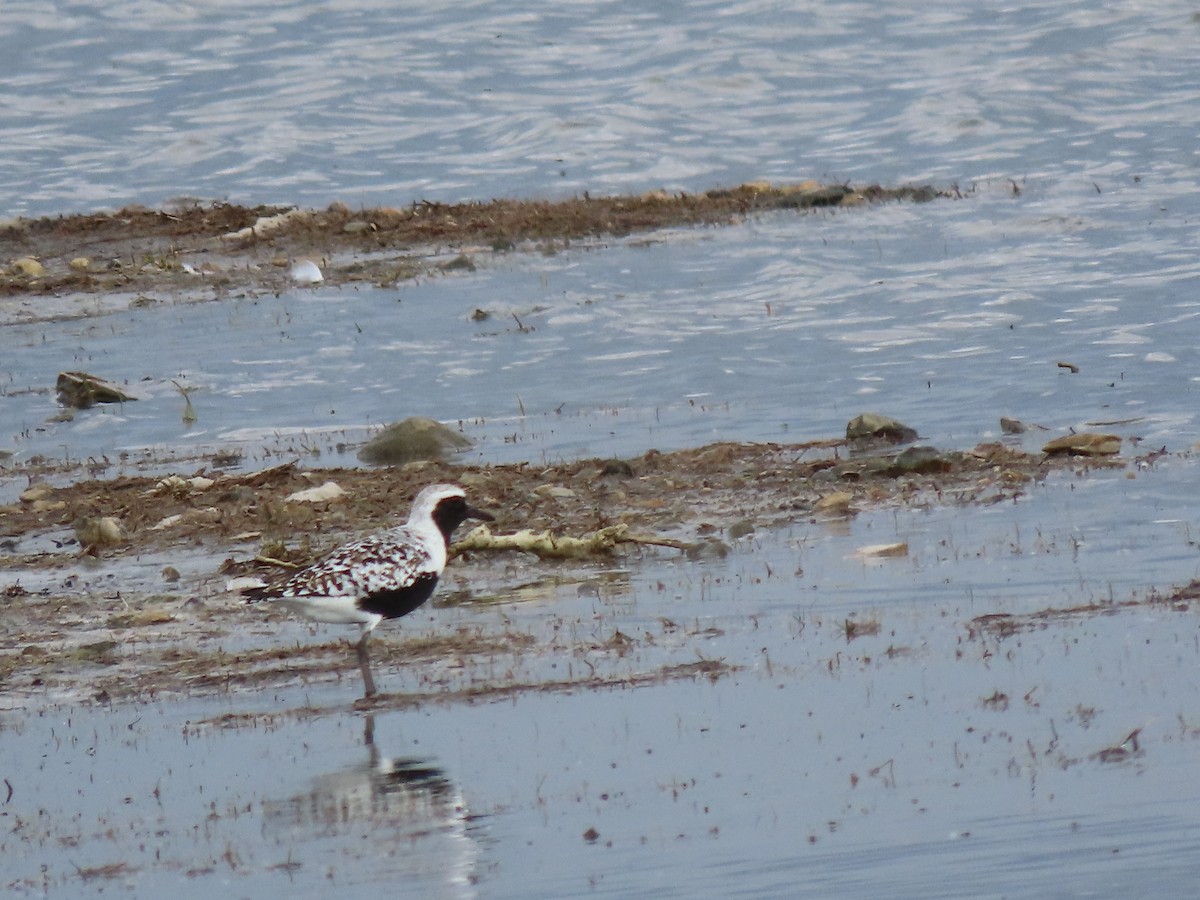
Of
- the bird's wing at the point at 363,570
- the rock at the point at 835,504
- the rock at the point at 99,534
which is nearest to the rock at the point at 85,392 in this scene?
the rock at the point at 99,534

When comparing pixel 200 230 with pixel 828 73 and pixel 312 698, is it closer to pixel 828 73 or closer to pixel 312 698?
pixel 828 73

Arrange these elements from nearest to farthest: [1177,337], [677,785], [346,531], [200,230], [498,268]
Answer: [677,785]
[346,531]
[1177,337]
[498,268]
[200,230]

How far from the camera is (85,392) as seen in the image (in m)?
23.9

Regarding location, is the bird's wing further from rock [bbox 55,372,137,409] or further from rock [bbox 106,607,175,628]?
rock [bbox 55,372,137,409]

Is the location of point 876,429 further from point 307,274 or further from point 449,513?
point 307,274

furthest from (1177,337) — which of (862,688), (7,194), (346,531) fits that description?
(7,194)

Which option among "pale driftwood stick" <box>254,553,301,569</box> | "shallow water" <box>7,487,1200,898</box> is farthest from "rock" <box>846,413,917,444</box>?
"pale driftwood stick" <box>254,553,301,569</box>

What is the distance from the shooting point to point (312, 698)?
1159 centimetres

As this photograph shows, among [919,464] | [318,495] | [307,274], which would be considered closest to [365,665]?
[318,495]

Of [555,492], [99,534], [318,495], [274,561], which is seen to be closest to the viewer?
[274,561]

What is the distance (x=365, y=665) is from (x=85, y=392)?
13332 millimetres

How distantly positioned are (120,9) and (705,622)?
60.8 m

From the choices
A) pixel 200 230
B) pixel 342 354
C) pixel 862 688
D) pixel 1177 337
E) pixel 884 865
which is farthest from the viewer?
pixel 200 230

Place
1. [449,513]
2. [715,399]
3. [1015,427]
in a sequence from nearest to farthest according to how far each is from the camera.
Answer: [449,513], [1015,427], [715,399]
